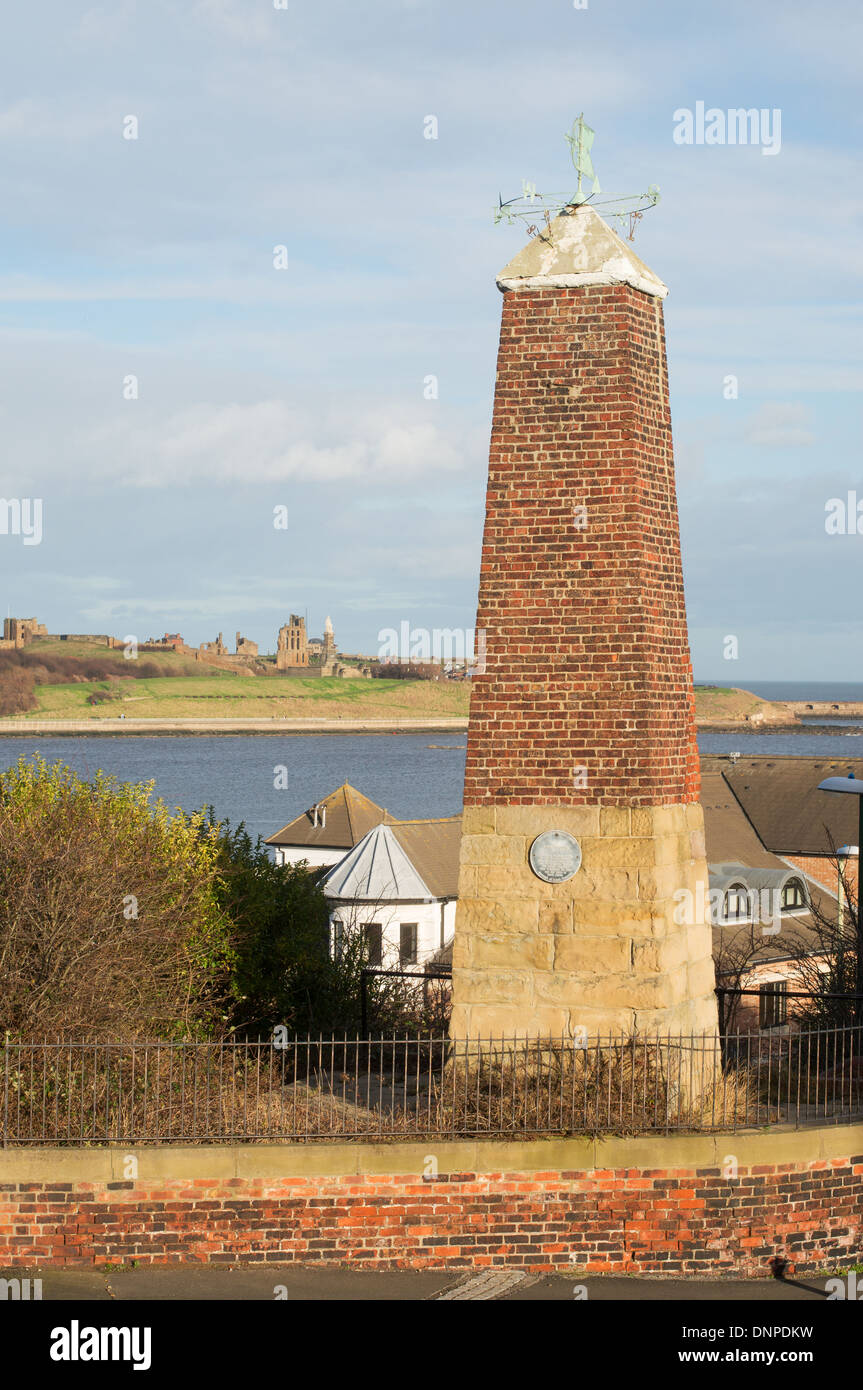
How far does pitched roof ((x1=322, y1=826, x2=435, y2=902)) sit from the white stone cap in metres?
28.0

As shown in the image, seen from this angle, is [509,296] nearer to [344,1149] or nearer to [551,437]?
[551,437]

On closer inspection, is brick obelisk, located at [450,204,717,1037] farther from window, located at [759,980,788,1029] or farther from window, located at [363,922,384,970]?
window, located at [363,922,384,970]

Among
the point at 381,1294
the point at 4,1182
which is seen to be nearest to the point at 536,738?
the point at 381,1294

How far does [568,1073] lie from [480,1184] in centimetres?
137

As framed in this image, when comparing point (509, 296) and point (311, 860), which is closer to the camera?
point (509, 296)

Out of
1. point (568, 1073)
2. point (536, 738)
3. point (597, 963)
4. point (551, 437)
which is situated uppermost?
point (551, 437)

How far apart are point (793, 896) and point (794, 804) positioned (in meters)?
14.9

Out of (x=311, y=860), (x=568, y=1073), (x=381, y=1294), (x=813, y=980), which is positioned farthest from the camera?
(x=311, y=860)

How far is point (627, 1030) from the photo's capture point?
13391 mm

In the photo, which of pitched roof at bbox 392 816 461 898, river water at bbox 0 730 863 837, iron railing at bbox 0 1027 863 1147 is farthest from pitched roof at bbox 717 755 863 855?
iron railing at bbox 0 1027 863 1147

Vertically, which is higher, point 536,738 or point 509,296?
point 509,296

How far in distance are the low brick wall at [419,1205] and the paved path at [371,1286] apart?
0.40 feet

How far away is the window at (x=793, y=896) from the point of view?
148 ft

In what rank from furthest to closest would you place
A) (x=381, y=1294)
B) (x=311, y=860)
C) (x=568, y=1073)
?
(x=311, y=860) < (x=568, y=1073) < (x=381, y=1294)
